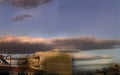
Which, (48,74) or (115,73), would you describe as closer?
(48,74)

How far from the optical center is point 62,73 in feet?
307

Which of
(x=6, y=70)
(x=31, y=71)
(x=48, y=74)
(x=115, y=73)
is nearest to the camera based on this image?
(x=6, y=70)

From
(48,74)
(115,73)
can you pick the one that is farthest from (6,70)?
(115,73)

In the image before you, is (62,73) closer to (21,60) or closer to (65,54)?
(65,54)

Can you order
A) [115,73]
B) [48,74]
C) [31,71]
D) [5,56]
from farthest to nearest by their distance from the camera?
[115,73] → [48,74] → [5,56] → [31,71]

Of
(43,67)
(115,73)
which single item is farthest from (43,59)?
(115,73)

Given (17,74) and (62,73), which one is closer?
(17,74)

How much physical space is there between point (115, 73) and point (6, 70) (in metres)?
40.9

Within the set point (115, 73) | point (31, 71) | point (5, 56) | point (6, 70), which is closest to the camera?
point (6, 70)

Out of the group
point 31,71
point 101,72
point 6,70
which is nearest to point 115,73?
point 101,72

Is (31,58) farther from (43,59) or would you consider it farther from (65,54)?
(65,54)

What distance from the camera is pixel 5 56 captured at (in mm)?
81375

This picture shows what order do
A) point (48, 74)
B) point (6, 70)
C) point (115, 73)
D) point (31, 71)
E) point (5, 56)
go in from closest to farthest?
point (6, 70), point (31, 71), point (5, 56), point (48, 74), point (115, 73)

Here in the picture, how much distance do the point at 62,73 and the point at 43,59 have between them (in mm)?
6607
